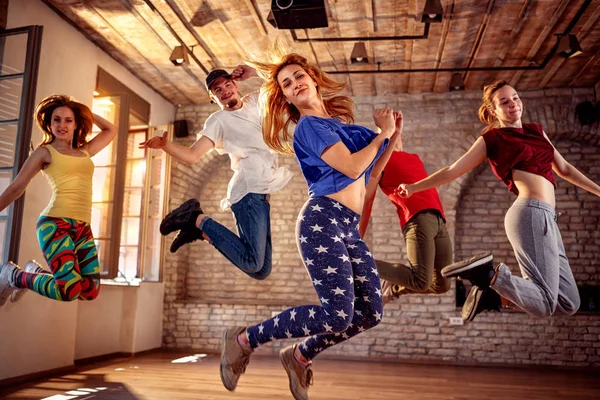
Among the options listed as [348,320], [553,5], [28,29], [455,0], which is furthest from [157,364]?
[553,5]

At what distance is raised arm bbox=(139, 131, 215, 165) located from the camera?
252 cm

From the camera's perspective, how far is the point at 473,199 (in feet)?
21.7

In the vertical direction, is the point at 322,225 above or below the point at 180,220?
below

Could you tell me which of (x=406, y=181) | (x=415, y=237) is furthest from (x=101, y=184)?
(x=415, y=237)

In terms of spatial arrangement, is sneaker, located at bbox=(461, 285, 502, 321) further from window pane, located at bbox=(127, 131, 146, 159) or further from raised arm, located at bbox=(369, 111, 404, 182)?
window pane, located at bbox=(127, 131, 146, 159)

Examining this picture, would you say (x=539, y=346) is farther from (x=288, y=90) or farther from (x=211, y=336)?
(x=288, y=90)

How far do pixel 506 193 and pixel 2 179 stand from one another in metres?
5.61

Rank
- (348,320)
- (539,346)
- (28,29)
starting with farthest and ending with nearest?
(539,346), (28,29), (348,320)

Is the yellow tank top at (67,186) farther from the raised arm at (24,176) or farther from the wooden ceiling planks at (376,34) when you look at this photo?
the wooden ceiling planks at (376,34)

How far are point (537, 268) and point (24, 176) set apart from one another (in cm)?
284

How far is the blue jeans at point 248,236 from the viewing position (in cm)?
275

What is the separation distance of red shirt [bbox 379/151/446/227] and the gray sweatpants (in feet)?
2.73

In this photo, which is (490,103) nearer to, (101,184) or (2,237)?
(2,237)

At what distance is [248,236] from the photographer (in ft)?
9.18
